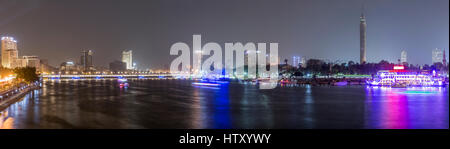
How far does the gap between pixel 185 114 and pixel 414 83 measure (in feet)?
147

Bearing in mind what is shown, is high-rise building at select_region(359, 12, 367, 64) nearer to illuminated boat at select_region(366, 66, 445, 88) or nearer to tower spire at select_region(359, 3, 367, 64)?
tower spire at select_region(359, 3, 367, 64)

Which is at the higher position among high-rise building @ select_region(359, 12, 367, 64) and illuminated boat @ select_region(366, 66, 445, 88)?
high-rise building @ select_region(359, 12, 367, 64)

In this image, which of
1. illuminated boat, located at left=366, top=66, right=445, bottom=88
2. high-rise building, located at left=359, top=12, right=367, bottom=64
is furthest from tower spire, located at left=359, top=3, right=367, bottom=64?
illuminated boat, located at left=366, top=66, right=445, bottom=88

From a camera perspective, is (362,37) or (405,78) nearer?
(405,78)

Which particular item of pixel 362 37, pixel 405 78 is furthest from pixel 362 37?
pixel 405 78

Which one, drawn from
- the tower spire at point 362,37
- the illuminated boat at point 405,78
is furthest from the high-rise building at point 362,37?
the illuminated boat at point 405,78

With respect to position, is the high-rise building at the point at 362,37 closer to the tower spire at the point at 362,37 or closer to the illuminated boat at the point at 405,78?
the tower spire at the point at 362,37

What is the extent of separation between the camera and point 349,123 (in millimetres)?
Answer: 16172

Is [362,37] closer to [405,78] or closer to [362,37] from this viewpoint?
[362,37]

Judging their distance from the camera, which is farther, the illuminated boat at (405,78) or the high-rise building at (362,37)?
the high-rise building at (362,37)

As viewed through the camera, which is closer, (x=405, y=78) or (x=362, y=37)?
(x=405, y=78)
